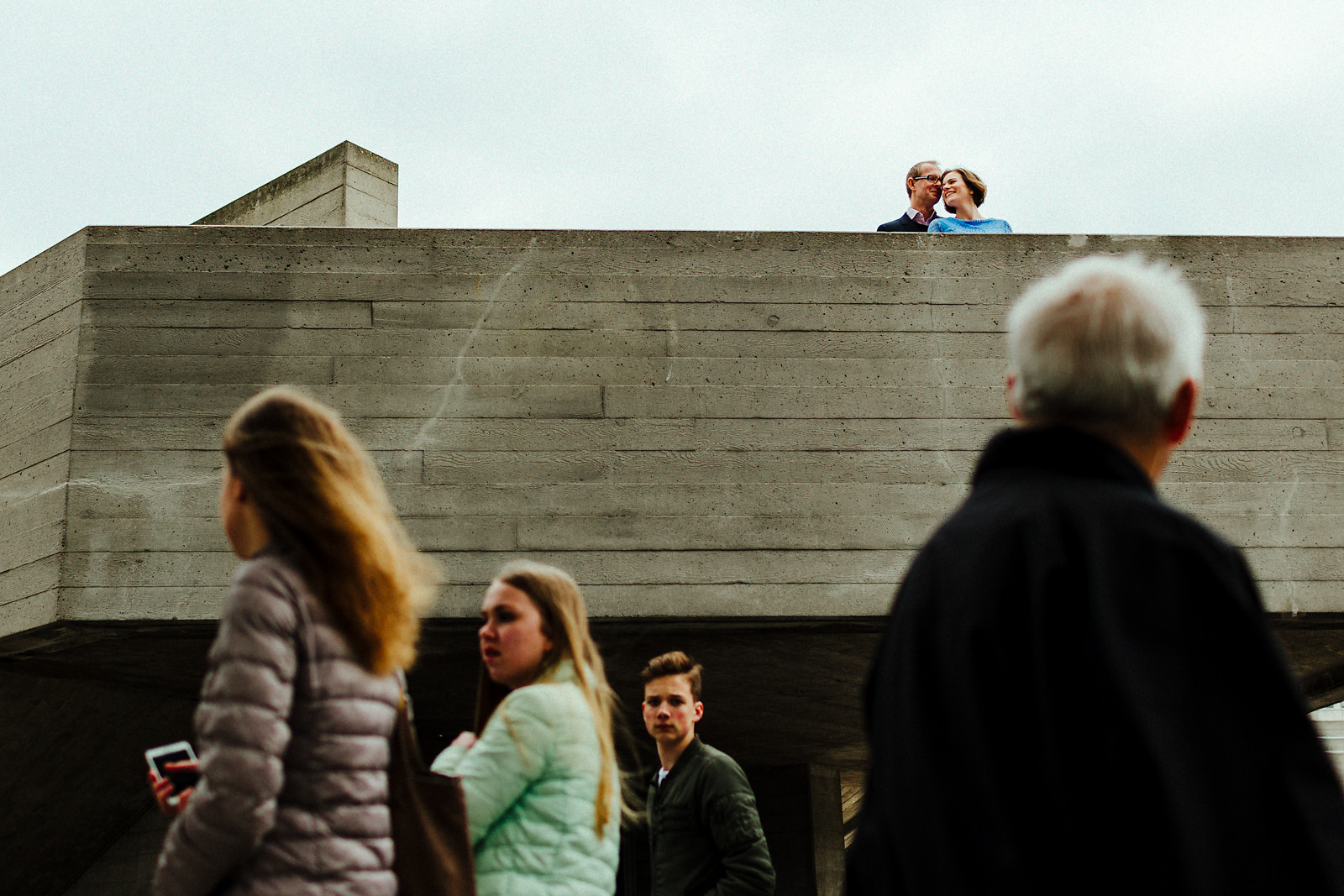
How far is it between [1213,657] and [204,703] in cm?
142

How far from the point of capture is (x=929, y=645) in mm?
1463

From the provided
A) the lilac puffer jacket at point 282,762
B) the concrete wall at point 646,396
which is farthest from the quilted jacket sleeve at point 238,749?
the concrete wall at point 646,396

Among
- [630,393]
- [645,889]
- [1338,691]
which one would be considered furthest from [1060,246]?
[645,889]

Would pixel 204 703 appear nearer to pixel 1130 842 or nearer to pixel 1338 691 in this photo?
pixel 1130 842

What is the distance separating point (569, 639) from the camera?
3.04 meters

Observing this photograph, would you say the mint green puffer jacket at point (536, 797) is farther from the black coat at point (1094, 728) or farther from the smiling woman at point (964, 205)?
the smiling woman at point (964, 205)

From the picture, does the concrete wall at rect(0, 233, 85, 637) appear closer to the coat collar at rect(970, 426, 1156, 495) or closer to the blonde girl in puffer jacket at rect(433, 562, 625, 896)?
the blonde girl in puffer jacket at rect(433, 562, 625, 896)

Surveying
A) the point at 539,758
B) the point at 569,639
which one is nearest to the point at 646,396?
the point at 569,639

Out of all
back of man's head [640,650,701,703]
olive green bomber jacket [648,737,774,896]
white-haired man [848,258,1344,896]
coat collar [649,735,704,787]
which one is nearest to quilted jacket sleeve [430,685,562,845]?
white-haired man [848,258,1344,896]

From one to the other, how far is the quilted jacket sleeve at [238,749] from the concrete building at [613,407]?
582 centimetres

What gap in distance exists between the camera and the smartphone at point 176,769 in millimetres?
2217

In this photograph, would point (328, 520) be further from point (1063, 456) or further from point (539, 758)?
point (1063, 456)

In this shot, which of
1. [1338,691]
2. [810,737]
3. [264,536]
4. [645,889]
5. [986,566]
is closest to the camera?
[986,566]

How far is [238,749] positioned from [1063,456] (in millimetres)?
1234
